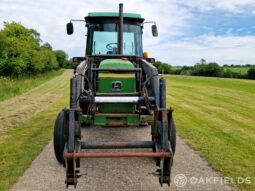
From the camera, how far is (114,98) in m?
5.75

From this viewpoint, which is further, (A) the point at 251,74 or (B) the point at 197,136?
(A) the point at 251,74

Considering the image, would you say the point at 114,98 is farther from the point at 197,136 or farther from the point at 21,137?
the point at 21,137

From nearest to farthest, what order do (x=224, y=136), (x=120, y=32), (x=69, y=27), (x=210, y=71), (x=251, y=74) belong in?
1. (x=120, y=32)
2. (x=224, y=136)
3. (x=69, y=27)
4. (x=251, y=74)
5. (x=210, y=71)

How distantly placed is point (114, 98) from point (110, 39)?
252 centimetres

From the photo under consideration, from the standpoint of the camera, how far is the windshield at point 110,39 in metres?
7.82

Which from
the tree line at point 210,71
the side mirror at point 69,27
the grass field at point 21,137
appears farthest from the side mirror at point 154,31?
the tree line at point 210,71

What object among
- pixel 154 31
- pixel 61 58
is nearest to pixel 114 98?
pixel 154 31

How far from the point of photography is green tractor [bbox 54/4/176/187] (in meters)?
4.32

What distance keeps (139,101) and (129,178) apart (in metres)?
1.47

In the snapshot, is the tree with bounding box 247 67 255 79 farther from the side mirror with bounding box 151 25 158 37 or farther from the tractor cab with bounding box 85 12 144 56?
the tractor cab with bounding box 85 12 144 56

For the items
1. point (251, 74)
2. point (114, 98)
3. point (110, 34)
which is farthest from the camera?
point (251, 74)

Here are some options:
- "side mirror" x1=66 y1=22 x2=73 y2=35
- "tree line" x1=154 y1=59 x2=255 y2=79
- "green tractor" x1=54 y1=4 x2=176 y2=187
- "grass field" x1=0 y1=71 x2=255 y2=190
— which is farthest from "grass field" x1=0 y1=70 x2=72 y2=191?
"tree line" x1=154 y1=59 x2=255 y2=79

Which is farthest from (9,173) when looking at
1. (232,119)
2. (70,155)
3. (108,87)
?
(232,119)

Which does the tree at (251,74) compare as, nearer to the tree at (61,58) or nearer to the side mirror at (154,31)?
the side mirror at (154,31)
